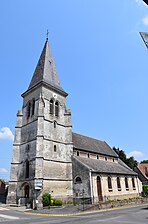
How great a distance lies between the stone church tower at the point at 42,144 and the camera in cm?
2425

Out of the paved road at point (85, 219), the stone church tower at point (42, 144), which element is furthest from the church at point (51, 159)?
the paved road at point (85, 219)

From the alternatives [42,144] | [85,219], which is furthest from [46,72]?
[85,219]

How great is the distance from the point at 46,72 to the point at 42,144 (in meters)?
13.7

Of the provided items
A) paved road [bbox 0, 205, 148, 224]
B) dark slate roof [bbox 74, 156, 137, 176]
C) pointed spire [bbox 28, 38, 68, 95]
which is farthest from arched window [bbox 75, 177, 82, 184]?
pointed spire [bbox 28, 38, 68, 95]

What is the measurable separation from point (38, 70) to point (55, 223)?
88.5 ft

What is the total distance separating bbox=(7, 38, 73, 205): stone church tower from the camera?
24250mm

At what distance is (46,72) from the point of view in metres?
32.1

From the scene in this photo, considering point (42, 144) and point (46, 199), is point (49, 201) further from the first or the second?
point (42, 144)

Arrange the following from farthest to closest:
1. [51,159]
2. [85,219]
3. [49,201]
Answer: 1. [51,159]
2. [49,201]
3. [85,219]

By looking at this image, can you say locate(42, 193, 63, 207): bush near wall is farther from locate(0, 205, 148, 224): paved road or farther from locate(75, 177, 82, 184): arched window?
locate(0, 205, 148, 224): paved road

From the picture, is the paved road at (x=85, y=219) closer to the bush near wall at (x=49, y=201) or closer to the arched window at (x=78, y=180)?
the bush near wall at (x=49, y=201)

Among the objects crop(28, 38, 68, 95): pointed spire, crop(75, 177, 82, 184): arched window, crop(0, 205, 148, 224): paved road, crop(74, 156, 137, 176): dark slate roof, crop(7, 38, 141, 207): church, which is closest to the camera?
crop(0, 205, 148, 224): paved road

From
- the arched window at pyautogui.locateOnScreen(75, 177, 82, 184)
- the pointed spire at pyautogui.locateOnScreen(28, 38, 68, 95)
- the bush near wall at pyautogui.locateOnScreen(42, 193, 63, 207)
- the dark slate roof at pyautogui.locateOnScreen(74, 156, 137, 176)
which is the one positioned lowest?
the bush near wall at pyautogui.locateOnScreen(42, 193, 63, 207)

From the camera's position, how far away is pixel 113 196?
2752 cm
